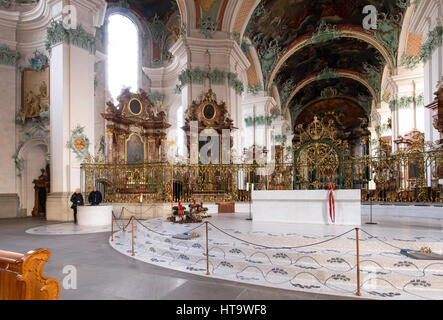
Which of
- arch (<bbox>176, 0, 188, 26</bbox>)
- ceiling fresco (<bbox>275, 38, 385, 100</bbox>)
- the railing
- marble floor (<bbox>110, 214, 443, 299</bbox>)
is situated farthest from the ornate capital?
ceiling fresco (<bbox>275, 38, 385, 100</bbox>)

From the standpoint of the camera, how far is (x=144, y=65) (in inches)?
862

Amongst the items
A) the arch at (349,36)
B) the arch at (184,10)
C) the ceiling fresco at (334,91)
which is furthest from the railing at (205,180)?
the ceiling fresco at (334,91)

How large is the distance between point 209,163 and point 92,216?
5.59m

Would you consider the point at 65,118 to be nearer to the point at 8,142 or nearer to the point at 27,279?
the point at 8,142

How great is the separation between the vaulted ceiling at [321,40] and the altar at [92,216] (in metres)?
14.8

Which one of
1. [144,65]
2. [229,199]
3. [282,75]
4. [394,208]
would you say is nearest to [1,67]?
[144,65]

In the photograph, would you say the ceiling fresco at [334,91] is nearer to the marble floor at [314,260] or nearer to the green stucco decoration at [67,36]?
the green stucco decoration at [67,36]

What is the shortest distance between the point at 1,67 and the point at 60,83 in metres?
5.06

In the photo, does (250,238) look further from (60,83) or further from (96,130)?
(96,130)

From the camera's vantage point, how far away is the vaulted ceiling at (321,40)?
19922mm

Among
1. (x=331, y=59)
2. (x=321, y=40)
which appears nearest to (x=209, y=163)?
(x=321, y=40)

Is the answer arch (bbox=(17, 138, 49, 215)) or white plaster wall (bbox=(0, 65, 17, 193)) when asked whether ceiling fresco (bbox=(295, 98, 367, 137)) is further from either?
white plaster wall (bbox=(0, 65, 17, 193))

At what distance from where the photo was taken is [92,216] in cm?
1061

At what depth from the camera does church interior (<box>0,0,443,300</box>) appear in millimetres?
4539
